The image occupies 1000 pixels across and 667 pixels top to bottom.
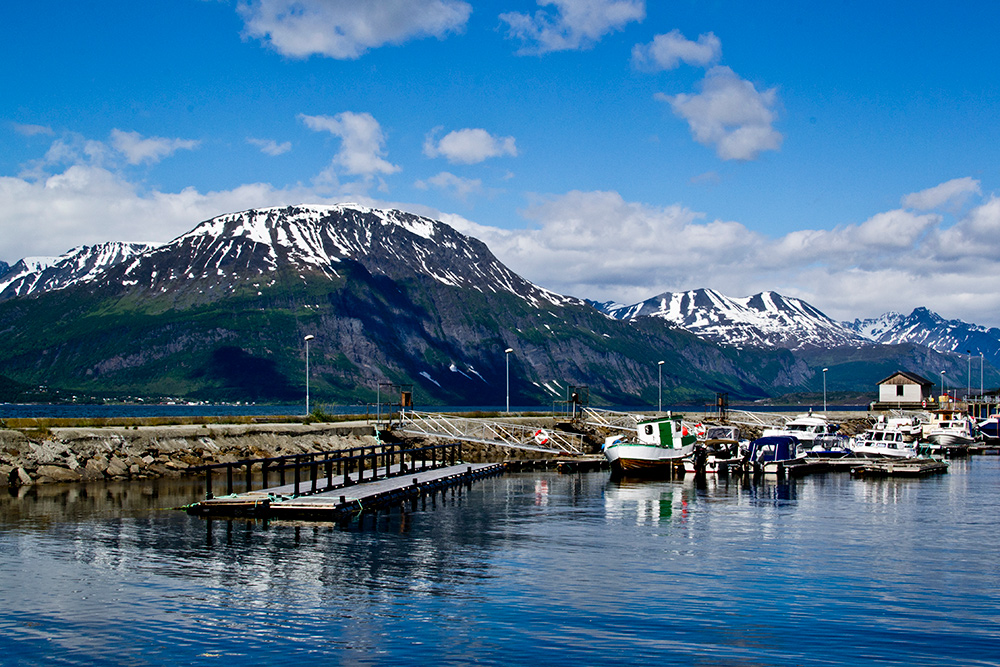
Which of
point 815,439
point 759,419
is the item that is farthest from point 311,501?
point 759,419

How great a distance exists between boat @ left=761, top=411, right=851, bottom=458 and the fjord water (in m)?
46.3

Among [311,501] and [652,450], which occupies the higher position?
[652,450]

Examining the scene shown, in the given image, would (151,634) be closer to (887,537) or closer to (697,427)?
(887,537)

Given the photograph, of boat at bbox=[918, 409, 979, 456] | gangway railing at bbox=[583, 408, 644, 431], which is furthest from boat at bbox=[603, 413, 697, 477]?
boat at bbox=[918, 409, 979, 456]

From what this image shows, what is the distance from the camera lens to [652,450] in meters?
86.8

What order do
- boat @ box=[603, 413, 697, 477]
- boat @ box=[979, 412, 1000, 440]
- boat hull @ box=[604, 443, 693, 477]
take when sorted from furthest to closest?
boat @ box=[979, 412, 1000, 440], boat @ box=[603, 413, 697, 477], boat hull @ box=[604, 443, 693, 477]

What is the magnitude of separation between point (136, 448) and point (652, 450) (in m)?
43.9

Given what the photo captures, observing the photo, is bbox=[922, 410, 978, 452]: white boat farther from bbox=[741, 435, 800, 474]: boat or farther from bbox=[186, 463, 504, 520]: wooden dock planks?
bbox=[186, 463, 504, 520]: wooden dock planks

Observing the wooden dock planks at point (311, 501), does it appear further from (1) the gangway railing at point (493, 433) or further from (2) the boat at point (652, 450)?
(1) the gangway railing at point (493, 433)

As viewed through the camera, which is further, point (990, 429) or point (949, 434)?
point (990, 429)

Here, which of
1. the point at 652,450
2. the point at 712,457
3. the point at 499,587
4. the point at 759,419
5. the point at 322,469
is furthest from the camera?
the point at 759,419

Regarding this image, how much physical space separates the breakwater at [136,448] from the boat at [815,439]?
46583 millimetres

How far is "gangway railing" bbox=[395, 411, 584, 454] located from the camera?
334ft

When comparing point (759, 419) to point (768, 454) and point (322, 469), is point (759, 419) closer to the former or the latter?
point (768, 454)
